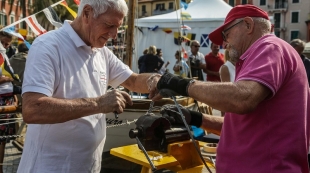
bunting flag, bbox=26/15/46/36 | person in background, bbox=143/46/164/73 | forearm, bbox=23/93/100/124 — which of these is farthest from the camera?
person in background, bbox=143/46/164/73

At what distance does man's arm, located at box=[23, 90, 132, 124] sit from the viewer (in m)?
1.84

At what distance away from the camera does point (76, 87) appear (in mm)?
2086

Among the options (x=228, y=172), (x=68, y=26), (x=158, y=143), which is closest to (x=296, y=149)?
(x=228, y=172)

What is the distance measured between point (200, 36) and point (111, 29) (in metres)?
11.0

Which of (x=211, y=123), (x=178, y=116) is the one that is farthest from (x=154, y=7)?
(x=178, y=116)

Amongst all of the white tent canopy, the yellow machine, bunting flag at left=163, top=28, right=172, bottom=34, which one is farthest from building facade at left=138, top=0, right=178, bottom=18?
the yellow machine

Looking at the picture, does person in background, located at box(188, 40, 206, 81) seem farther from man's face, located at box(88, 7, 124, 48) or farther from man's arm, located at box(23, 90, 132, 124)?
man's arm, located at box(23, 90, 132, 124)

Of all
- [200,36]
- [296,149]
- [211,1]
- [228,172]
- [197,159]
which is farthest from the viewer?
[211,1]

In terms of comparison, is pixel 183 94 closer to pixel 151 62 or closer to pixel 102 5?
pixel 102 5

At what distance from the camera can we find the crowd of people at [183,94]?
1671mm

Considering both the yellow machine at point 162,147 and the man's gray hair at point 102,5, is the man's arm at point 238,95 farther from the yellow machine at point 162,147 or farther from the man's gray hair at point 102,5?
the man's gray hair at point 102,5

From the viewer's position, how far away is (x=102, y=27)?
6.97ft

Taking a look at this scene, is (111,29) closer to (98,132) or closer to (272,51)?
(98,132)

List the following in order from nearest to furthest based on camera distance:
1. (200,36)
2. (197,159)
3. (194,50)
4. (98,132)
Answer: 1. (98,132)
2. (197,159)
3. (194,50)
4. (200,36)
